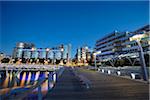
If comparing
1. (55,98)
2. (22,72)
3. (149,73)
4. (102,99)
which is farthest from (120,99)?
(22,72)

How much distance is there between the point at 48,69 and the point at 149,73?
169 feet

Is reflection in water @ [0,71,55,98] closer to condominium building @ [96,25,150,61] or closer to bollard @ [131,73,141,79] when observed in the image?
bollard @ [131,73,141,79]

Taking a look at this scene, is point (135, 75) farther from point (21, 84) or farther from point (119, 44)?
point (119, 44)

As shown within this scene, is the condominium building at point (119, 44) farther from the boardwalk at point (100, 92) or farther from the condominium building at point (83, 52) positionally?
the boardwalk at point (100, 92)

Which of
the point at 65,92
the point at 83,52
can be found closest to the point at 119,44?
the point at 65,92

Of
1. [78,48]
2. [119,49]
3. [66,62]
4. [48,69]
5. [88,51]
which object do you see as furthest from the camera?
[78,48]

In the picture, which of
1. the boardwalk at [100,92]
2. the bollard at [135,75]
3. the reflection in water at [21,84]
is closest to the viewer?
the reflection in water at [21,84]

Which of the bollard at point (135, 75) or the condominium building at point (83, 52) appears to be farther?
the condominium building at point (83, 52)

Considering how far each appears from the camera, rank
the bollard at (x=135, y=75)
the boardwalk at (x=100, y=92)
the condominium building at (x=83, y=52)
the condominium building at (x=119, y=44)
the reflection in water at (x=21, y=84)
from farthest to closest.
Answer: the condominium building at (x=83, y=52), the condominium building at (x=119, y=44), the bollard at (x=135, y=75), the boardwalk at (x=100, y=92), the reflection in water at (x=21, y=84)

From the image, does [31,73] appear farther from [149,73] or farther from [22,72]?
[149,73]

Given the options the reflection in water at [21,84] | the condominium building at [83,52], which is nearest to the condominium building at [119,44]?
the reflection in water at [21,84]

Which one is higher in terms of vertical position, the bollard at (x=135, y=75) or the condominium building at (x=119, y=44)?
the condominium building at (x=119, y=44)

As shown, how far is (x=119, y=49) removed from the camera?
296 feet

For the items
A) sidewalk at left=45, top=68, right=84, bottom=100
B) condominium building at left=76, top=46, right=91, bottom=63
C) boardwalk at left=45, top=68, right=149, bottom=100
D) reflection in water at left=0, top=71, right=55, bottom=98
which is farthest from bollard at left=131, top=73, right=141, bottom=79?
condominium building at left=76, top=46, right=91, bottom=63
